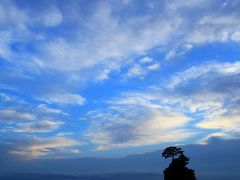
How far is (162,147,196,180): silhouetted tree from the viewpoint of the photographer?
15038 cm

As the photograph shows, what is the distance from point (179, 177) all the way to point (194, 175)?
405 cm

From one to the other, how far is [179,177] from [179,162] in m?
3.81

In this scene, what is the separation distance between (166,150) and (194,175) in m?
9.65

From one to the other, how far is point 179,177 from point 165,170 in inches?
176

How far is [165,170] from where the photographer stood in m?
153

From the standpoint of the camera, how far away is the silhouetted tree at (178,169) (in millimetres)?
150375

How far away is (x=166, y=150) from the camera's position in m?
154

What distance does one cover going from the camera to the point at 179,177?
150 m

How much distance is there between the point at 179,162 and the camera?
497ft

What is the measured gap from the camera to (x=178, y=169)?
15075cm

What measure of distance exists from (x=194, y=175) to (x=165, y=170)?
749cm
